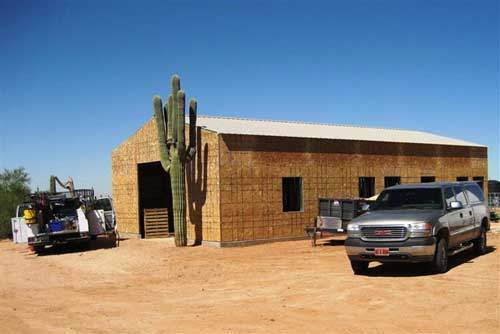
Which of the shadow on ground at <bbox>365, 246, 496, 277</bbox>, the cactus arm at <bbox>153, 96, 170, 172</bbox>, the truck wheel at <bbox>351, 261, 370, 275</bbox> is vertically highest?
the cactus arm at <bbox>153, 96, 170, 172</bbox>

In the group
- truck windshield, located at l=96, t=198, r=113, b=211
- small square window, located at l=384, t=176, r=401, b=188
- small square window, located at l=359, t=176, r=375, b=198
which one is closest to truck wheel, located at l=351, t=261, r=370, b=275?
small square window, located at l=359, t=176, r=375, b=198

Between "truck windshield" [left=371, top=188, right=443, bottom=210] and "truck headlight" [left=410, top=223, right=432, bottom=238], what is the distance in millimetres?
1175

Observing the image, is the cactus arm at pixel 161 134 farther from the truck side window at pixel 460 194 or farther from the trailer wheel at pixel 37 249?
the truck side window at pixel 460 194

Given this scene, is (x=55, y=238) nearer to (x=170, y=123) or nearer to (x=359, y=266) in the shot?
(x=170, y=123)

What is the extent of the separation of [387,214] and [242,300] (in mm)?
3691

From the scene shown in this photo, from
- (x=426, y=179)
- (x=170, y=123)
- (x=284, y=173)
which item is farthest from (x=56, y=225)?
(x=426, y=179)

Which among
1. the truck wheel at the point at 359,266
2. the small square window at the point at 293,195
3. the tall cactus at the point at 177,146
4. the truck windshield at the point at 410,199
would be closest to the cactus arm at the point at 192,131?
the tall cactus at the point at 177,146

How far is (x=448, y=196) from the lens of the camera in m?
12.3

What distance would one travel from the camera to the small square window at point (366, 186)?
78.7 feet

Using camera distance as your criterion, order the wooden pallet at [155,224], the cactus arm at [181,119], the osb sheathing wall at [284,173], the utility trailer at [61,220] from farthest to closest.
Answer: the wooden pallet at [155,224]
the utility trailer at [61,220]
the osb sheathing wall at [284,173]
the cactus arm at [181,119]

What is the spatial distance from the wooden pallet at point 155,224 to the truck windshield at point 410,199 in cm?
1405

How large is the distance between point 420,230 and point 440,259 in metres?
0.98

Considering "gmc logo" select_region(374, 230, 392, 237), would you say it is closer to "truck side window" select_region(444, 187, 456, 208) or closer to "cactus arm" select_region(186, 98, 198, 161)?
"truck side window" select_region(444, 187, 456, 208)

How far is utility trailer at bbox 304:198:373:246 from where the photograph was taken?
59.5ft
